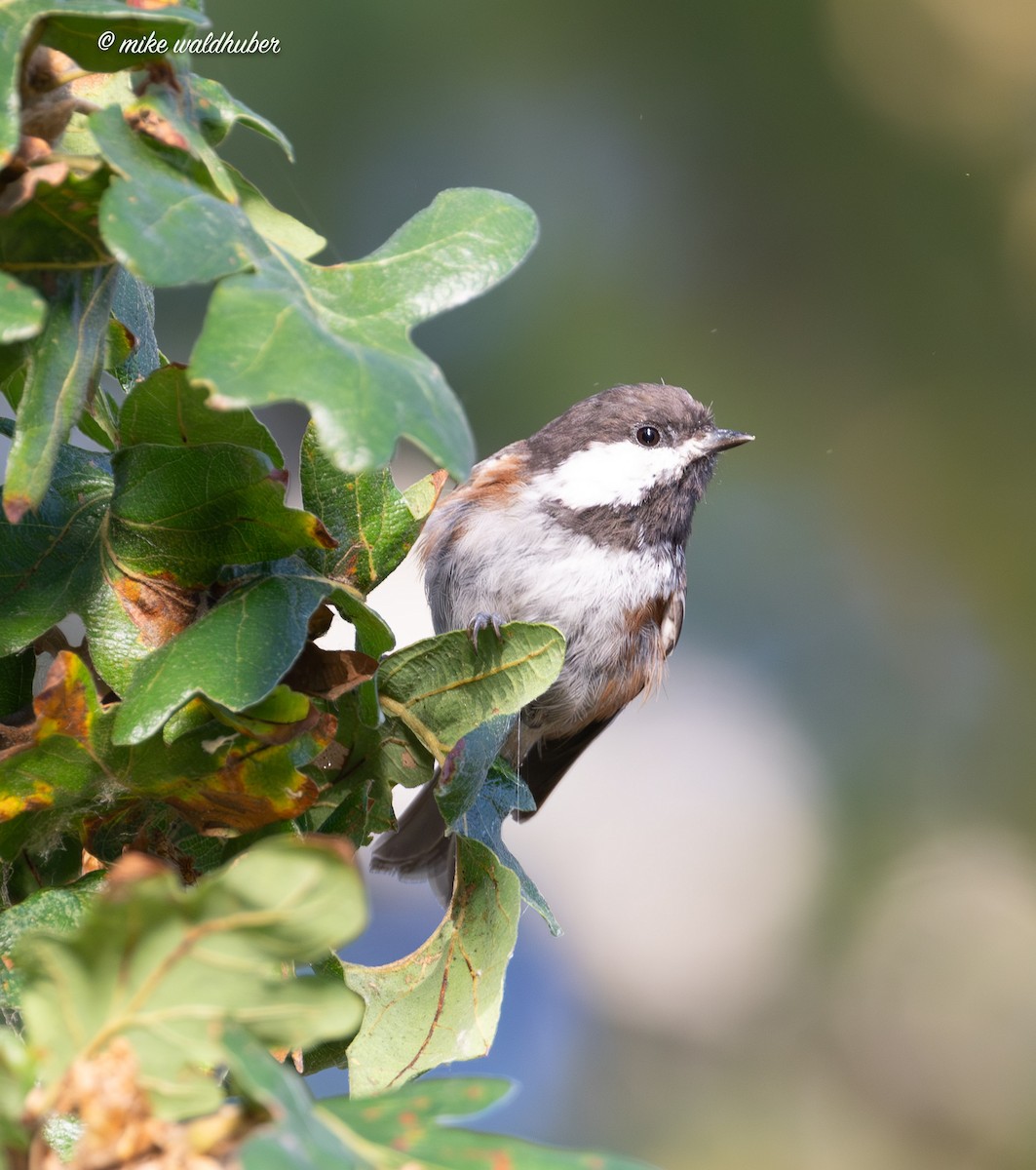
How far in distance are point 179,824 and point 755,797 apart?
4.88 m

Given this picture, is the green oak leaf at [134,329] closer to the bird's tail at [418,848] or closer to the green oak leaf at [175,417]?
the green oak leaf at [175,417]

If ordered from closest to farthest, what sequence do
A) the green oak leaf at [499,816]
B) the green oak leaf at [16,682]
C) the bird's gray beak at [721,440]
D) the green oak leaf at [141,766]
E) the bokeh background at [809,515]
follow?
the green oak leaf at [141,766]
the green oak leaf at [16,682]
the green oak leaf at [499,816]
the bird's gray beak at [721,440]
the bokeh background at [809,515]

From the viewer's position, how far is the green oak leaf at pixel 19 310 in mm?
794

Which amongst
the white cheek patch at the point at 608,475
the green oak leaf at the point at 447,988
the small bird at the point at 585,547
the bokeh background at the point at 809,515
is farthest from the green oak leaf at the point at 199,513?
the bokeh background at the point at 809,515

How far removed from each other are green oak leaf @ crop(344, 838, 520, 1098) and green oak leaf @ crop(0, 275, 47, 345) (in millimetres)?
630

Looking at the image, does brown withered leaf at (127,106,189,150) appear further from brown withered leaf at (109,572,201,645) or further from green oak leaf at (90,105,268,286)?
brown withered leaf at (109,572,201,645)

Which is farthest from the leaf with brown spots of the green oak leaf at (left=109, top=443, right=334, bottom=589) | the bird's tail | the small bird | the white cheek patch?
the white cheek patch

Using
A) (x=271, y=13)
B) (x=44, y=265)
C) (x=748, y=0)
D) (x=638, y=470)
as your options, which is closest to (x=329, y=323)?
(x=44, y=265)

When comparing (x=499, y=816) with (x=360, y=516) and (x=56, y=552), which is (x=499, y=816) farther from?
(x=56, y=552)

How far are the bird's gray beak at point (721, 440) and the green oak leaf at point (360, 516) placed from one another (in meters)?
2.11

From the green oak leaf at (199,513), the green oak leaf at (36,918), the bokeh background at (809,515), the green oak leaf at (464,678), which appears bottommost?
the bokeh background at (809,515)

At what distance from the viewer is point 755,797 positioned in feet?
19.0

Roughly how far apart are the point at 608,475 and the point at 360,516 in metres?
1.91

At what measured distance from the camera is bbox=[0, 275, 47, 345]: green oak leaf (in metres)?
0.79
